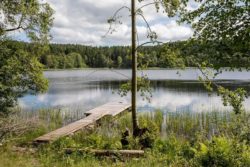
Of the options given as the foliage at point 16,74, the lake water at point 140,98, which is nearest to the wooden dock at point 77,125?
the lake water at point 140,98

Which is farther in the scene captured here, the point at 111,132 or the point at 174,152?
the point at 111,132

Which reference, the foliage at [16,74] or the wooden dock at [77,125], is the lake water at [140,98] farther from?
the foliage at [16,74]

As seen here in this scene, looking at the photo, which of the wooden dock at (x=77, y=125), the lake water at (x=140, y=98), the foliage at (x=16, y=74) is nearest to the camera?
the wooden dock at (x=77, y=125)

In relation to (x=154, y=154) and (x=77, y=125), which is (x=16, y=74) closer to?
(x=77, y=125)

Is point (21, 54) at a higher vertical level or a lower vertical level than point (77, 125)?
higher

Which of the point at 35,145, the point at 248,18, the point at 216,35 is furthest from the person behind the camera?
the point at 35,145

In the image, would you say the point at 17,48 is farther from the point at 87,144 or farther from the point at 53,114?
the point at 53,114

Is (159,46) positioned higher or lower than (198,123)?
higher

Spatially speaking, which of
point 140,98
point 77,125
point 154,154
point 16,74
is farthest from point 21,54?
point 140,98

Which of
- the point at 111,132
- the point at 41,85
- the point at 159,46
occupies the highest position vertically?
the point at 159,46

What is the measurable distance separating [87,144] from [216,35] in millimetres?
4142

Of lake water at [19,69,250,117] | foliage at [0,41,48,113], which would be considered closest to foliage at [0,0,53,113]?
foliage at [0,41,48,113]

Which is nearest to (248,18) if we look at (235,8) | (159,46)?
(235,8)

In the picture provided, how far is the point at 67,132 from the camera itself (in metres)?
10.6
